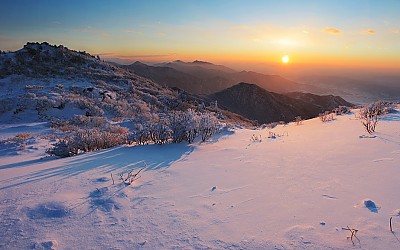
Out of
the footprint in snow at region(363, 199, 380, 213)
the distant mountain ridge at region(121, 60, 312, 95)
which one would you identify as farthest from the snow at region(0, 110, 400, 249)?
the distant mountain ridge at region(121, 60, 312, 95)

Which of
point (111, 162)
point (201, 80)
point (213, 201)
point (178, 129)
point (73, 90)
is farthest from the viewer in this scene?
point (201, 80)

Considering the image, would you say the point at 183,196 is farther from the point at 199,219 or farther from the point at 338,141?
the point at 338,141

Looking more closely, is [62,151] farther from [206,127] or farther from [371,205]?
[371,205]

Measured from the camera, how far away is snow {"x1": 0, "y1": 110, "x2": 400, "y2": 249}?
7.07ft

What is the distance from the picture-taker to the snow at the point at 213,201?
2.15m

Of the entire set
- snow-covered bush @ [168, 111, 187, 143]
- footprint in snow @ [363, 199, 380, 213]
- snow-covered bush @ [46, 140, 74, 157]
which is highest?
footprint in snow @ [363, 199, 380, 213]

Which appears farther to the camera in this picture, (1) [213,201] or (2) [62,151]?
(2) [62,151]

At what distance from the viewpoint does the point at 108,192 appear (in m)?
3.11

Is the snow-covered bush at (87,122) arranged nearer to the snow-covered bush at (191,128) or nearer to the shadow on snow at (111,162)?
the snow-covered bush at (191,128)

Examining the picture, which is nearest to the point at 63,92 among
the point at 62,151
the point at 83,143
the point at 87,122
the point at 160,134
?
the point at 87,122

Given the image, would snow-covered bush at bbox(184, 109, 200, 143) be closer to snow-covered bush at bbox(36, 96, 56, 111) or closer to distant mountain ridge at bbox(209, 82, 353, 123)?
snow-covered bush at bbox(36, 96, 56, 111)

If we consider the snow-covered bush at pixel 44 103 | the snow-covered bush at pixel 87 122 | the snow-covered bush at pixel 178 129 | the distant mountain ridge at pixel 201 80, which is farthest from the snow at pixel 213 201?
the distant mountain ridge at pixel 201 80

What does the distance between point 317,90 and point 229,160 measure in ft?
571

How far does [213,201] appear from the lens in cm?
291
